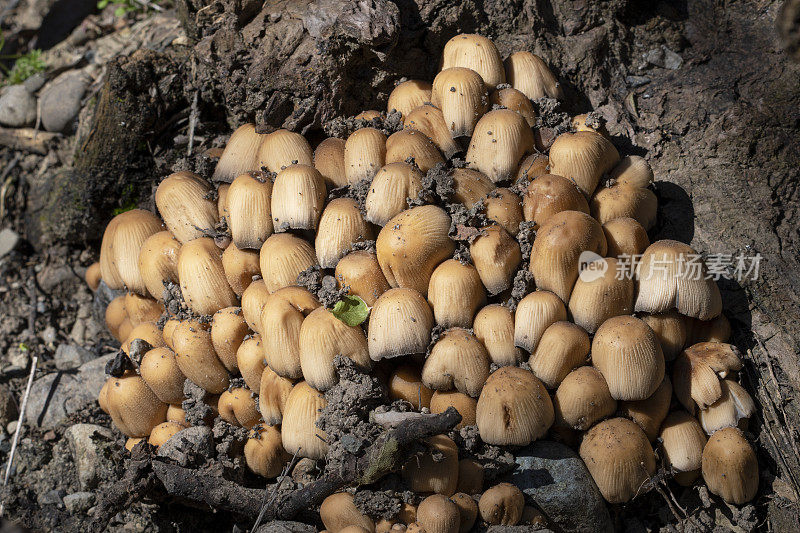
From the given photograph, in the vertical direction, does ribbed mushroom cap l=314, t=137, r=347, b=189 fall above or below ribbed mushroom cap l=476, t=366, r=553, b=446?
above

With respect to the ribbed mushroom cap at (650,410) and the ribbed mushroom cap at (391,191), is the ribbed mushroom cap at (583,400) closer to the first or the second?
the ribbed mushroom cap at (650,410)

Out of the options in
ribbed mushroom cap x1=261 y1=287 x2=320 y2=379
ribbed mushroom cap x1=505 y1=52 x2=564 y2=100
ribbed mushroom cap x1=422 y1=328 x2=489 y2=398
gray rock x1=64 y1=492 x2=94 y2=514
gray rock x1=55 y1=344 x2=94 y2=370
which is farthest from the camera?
gray rock x1=55 y1=344 x2=94 y2=370

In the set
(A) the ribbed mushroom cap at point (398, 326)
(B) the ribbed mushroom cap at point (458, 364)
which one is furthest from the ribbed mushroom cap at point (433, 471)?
(A) the ribbed mushroom cap at point (398, 326)

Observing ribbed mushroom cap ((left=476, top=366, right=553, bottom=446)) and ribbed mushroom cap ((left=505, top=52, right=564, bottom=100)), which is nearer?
ribbed mushroom cap ((left=476, top=366, right=553, bottom=446))

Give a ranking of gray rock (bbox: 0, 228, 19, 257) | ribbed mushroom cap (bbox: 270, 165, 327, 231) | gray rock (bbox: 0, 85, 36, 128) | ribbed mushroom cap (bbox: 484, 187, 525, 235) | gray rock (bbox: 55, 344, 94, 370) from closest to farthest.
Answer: ribbed mushroom cap (bbox: 484, 187, 525, 235)
ribbed mushroom cap (bbox: 270, 165, 327, 231)
gray rock (bbox: 55, 344, 94, 370)
gray rock (bbox: 0, 228, 19, 257)
gray rock (bbox: 0, 85, 36, 128)

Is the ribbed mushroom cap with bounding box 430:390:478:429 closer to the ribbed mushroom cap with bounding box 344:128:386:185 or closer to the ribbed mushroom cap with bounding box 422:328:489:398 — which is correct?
the ribbed mushroom cap with bounding box 422:328:489:398

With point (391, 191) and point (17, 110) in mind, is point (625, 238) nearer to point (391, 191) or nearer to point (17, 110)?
point (391, 191)

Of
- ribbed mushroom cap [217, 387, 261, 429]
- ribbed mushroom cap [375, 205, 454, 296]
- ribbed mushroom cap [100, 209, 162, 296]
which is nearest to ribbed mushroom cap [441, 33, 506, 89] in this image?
ribbed mushroom cap [375, 205, 454, 296]

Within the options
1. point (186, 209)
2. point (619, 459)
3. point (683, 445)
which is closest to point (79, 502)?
point (186, 209)
